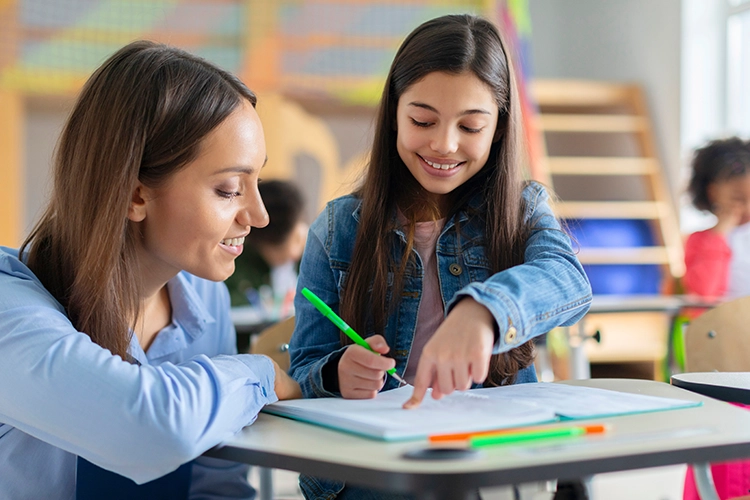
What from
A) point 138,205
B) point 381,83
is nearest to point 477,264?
point 138,205

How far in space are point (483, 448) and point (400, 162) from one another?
78cm

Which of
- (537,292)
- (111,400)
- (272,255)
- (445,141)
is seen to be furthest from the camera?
(272,255)

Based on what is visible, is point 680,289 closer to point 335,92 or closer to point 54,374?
point 335,92

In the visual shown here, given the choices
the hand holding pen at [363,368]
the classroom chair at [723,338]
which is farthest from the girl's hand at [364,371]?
the classroom chair at [723,338]

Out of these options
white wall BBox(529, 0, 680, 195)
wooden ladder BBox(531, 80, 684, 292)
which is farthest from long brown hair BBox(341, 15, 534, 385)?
white wall BBox(529, 0, 680, 195)

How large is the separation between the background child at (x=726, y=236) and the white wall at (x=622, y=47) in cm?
150

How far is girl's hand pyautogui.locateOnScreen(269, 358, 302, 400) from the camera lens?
111 cm

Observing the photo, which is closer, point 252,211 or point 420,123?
point 252,211

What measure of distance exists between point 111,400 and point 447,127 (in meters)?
0.67

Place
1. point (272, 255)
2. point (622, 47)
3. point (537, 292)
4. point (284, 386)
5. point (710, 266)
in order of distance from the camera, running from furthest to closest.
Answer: point (622, 47)
point (710, 266)
point (272, 255)
point (284, 386)
point (537, 292)

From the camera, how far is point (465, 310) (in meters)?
0.93

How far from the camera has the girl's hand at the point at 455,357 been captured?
88cm

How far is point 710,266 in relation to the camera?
373 cm

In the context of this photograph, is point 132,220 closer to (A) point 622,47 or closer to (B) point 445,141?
(B) point 445,141
